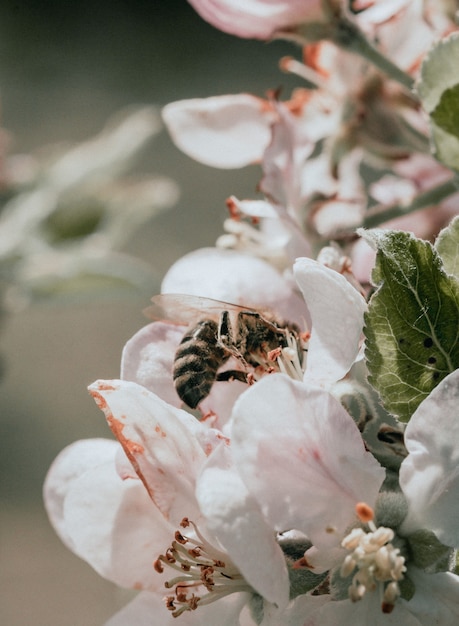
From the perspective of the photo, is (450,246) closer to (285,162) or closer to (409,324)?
(409,324)

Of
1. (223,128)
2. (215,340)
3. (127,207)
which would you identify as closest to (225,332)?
(215,340)

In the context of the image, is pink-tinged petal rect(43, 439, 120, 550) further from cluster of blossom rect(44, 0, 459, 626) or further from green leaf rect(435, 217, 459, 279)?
green leaf rect(435, 217, 459, 279)

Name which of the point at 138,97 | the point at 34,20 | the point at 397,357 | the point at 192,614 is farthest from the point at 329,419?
the point at 34,20

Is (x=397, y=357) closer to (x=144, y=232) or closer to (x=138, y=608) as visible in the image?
(x=138, y=608)

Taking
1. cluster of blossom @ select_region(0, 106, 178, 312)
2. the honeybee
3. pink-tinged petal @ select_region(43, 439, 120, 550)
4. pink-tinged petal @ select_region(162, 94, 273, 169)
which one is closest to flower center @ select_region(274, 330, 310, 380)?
the honeybee

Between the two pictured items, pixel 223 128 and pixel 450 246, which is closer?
pixel 450 246

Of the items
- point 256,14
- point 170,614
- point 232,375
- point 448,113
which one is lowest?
point 170,614

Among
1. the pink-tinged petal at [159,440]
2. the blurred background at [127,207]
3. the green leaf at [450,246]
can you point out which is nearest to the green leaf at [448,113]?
the green leaf at [450,246]
